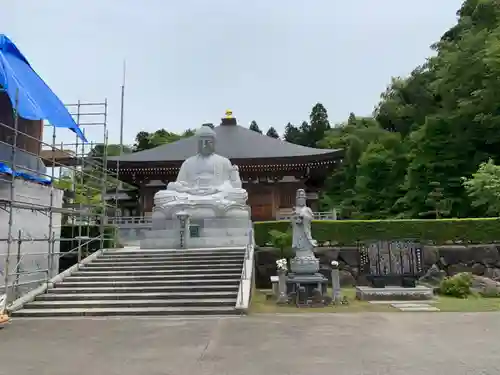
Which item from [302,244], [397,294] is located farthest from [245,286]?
[397,294]

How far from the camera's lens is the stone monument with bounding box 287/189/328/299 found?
34.6 ft

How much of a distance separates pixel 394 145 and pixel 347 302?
21.7m

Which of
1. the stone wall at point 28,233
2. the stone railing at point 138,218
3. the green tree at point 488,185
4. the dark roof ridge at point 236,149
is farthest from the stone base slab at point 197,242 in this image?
the dark roof ridge at point 236,149

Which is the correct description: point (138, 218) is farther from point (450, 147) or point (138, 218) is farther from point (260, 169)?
point (450, 147)

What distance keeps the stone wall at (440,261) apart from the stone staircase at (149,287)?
224 centimetres

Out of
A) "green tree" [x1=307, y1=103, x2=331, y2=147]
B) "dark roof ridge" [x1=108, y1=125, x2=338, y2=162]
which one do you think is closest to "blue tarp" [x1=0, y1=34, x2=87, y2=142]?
"dark roof ridge" [x1=108, y1=125, x2=338, y2=162]

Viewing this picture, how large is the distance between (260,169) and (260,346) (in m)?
18.1

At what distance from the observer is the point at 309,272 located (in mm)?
10867

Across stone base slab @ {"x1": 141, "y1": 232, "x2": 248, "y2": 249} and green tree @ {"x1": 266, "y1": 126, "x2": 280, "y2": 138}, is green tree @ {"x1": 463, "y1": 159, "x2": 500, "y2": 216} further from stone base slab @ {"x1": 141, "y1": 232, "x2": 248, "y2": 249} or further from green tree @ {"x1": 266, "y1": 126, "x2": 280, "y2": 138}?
green tree @ {"x1": 266, "y1": 126, "x2": 280, "y2": 138}

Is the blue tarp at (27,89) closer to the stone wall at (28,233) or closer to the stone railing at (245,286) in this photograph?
the stone wall at (28,233)

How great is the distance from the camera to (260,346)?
6.27m

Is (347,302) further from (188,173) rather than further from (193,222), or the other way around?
(188,173)

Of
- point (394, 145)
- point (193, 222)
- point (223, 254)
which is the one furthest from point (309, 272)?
point (394, 145)

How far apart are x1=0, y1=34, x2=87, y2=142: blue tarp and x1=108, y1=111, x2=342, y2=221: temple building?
12114 mm
